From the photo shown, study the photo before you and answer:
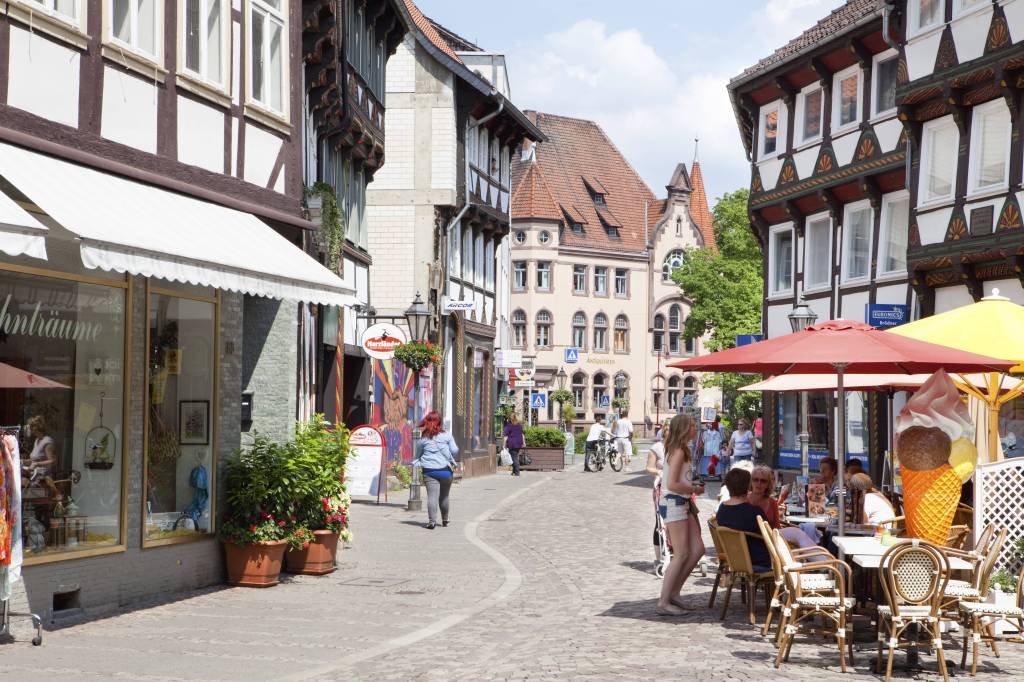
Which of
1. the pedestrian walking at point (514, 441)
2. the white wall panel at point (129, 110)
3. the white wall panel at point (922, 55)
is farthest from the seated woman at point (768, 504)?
the pedestrian walking at point (514, 441)

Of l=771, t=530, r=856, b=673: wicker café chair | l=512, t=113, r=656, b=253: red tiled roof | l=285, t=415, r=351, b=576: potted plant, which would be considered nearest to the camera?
l=771, t=530, r=856, b=673: wicker café chair

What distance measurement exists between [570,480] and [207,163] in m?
25.4

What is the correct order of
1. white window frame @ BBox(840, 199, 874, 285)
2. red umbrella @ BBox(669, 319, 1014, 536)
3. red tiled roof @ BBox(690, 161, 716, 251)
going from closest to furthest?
red umbrella @ BBox(669, 319, 1014, 536) → white window frame @ BBox(840, 199, 874, 285) → red tiled roof @ BBox(690, 161, 716, 251)

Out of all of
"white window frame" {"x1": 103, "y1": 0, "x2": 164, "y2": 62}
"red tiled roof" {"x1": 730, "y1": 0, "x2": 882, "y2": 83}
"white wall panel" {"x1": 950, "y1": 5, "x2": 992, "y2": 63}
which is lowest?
"white window frame" {"x1": 103, "y1": 0, "x2": 164, "y2": 62}

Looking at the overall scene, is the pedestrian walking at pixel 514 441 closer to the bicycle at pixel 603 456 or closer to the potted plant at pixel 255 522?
the bicycle at pixel 603 456

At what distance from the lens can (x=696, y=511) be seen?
508 inches

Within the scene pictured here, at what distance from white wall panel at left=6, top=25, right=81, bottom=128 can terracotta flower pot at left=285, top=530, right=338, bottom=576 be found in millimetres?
5225

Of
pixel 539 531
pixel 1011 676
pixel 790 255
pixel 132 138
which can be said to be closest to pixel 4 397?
pixel 132 138

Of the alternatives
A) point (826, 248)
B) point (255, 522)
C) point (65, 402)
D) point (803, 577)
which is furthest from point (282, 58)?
point (826, 248)

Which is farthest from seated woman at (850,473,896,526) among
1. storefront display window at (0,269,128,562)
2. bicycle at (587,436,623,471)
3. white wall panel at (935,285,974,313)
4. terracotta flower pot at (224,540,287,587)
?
bicycle at (587,436,623,471)

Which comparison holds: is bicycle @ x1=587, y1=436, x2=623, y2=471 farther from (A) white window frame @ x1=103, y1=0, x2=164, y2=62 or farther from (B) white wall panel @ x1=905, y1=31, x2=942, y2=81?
(A) white window frame @ x1=103, y1=0, x2=164, y2=62

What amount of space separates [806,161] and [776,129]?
72.8 inches

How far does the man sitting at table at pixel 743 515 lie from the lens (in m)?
12.1

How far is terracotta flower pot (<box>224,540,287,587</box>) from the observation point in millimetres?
13744
